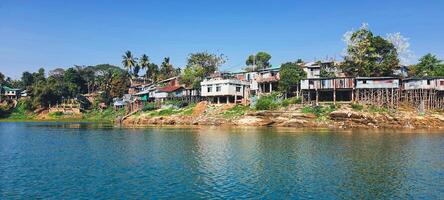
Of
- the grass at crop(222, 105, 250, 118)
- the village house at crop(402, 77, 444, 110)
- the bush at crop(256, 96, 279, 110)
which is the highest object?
the village house at crop(402, 77, 444, 110)

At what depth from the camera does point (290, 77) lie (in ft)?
283

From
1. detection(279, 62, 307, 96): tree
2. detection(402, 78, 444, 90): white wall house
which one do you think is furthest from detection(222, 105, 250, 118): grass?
detection(402, 78, 444, 90): white wall house

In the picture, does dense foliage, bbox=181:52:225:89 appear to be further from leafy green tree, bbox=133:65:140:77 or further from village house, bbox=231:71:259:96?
leafy green tree, bbox=133:65:140:77

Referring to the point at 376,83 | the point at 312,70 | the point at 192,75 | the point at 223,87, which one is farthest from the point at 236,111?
the point at 376,83

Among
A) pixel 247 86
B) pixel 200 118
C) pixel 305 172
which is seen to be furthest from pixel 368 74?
pixel 305 172

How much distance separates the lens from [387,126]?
71.6m

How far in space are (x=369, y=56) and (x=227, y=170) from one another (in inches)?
2493

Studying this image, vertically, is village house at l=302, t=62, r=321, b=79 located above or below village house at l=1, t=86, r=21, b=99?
above

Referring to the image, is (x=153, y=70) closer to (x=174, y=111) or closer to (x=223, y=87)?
(x=174, y=111)

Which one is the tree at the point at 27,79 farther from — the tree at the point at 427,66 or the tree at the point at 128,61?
the tree at the point at 427,66

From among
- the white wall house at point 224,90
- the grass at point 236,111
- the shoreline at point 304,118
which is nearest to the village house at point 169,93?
the white wall house at point 224,90

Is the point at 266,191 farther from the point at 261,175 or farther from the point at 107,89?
the point at 107,89

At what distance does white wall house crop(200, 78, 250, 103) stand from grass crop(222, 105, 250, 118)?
7325mm

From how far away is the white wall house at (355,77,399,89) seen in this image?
3039 inches
